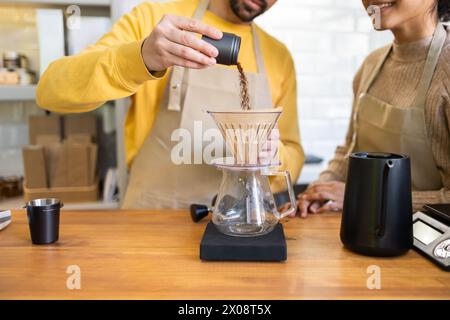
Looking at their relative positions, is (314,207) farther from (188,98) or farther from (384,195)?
(188,98)

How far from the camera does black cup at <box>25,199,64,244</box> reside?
95 centimetres

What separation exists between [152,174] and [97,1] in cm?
94

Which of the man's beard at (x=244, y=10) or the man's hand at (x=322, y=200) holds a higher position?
the man's beard at (x=244, y=10)

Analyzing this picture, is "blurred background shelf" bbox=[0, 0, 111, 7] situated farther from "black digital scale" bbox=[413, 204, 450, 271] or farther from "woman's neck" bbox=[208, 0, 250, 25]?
"black digital scale" bbox=[413, 204, 450, 271]

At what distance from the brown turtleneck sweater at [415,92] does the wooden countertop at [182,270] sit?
382 mm

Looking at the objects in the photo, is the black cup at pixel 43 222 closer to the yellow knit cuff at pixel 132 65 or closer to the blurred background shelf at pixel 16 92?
the yellow knit cuff at pixel 132 65

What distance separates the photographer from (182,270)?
82cm

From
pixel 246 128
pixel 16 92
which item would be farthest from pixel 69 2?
pixel 246 128

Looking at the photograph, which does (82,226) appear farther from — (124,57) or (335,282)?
(335,282)

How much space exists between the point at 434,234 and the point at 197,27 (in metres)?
0.67

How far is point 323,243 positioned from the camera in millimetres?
978

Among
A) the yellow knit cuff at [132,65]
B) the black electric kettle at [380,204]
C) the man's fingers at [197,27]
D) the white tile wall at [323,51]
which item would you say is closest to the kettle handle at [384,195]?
the black electric kettle at [380,204]

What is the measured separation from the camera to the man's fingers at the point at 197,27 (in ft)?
3.31
